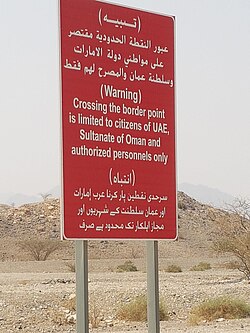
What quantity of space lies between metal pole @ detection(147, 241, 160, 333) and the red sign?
9.9 inches

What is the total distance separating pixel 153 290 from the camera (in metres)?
11.7

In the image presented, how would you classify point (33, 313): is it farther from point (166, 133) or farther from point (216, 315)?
point (166, 133)

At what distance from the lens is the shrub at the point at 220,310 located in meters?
27.8

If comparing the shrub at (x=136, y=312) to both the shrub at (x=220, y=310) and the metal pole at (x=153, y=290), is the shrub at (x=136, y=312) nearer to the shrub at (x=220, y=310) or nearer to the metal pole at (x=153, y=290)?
the shrub at (x=220, y=310)

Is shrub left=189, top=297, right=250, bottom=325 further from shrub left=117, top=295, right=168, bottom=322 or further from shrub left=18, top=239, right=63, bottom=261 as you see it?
shrub left=18, top=239, right=63, bottom=261

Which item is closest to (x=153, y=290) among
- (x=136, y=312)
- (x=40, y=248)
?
(x=136, y=312)

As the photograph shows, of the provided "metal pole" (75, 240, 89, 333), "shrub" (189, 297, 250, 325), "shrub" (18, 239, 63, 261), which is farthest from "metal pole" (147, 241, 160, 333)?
"shrub" (18, 239, 63, 261)

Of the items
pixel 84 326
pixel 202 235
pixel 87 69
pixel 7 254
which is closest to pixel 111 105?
pixel 87 69

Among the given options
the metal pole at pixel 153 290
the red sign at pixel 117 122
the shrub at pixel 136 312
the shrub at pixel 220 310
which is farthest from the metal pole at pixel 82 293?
the shrub at pixel 136 312

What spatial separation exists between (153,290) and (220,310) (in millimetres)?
16844

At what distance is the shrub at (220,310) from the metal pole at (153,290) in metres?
15.9

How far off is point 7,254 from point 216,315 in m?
60.5

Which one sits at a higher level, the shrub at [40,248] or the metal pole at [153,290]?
the shrub at [40,248]

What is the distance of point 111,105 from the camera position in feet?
35.9
